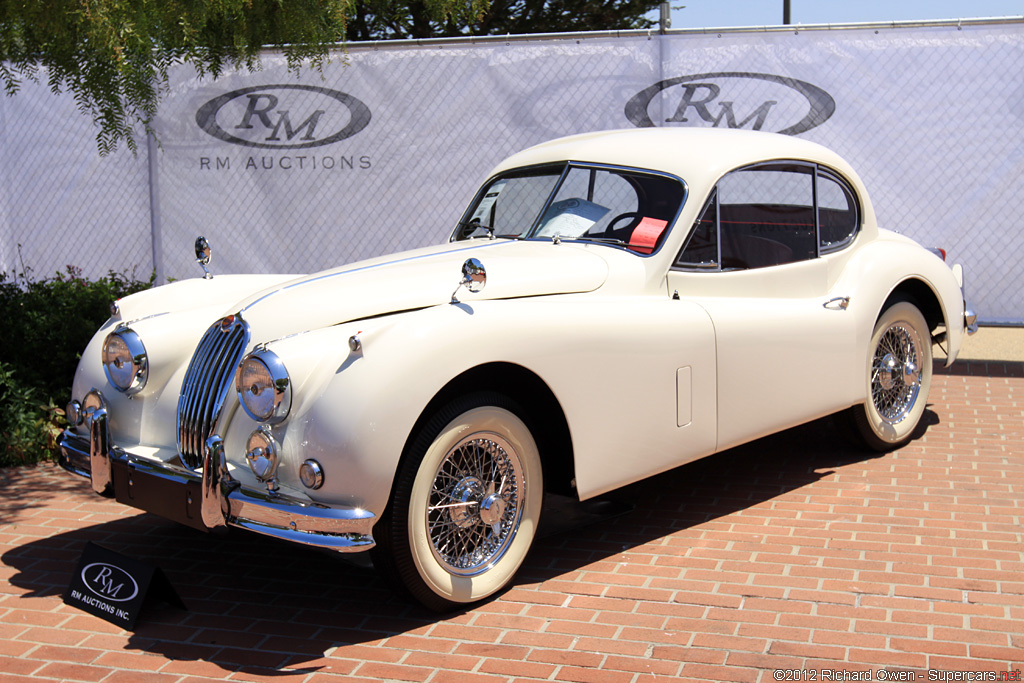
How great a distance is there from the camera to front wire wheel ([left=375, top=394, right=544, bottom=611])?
3.41m

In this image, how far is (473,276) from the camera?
12.0 feet

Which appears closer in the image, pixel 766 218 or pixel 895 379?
pixel 766 218

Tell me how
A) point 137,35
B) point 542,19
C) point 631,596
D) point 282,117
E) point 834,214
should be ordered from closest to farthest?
point 631,596, point 137,35, point 834,214, point 282,117, point 542,19

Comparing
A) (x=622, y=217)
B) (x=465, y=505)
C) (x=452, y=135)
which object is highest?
(x=452, y=135)

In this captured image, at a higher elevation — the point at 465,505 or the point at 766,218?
the point at 766,218

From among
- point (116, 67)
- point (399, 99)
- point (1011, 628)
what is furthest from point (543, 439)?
point (399, 99)

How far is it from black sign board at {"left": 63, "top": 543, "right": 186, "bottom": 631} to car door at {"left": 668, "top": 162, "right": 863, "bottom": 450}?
2390 millimetres

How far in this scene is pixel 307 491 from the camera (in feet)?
10.7

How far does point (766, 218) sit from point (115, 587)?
11.6 ft

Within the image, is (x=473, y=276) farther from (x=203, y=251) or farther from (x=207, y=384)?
(x=203, y=251)

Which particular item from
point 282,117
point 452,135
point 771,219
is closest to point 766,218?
point 771,219

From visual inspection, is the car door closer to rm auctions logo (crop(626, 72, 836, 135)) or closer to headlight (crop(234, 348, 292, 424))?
→ headlight (crop(234, 348, 292, 424))

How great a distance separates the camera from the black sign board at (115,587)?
3.57m

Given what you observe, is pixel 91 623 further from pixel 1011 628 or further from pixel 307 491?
pixel 1011 628
